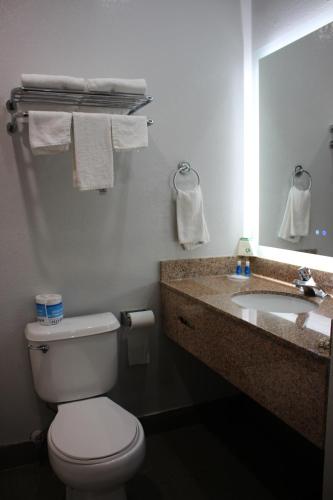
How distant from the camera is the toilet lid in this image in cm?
144

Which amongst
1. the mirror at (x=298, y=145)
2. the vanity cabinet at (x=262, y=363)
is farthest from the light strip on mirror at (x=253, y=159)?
the vanity cabinet at (x=262, y=363)

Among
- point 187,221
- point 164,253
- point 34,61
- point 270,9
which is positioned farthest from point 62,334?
point 270,9

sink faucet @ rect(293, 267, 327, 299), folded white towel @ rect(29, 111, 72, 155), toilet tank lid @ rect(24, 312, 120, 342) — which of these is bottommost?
toilet tank lid @ rect(24, 312, 120, 342)

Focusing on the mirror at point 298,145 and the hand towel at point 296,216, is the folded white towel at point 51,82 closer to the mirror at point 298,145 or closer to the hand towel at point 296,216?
the mirror at point 298,145

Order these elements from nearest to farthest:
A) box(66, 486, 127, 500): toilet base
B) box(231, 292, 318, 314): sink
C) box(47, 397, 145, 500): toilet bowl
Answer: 1. box(47, 397, 145, 500): toilet bowl
2. box(66, 486, 127, 500): toilet base
3. box(231, 292, 318, 314): sink

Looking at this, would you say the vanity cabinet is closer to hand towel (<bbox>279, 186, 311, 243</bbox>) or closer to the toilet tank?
the toilet tank

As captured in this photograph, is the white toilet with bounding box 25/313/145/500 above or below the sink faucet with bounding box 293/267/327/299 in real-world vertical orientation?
below

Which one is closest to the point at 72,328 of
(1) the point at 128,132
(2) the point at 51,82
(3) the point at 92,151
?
(3) the point at 92,151

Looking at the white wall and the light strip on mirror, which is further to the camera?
the light strip on mirror

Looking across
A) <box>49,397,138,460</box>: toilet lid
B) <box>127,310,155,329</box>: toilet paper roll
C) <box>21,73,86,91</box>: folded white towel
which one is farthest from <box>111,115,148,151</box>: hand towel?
<box>49,397,138,460</box>: toilet lid

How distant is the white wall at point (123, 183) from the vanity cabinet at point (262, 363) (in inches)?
15.3

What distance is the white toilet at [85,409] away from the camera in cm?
141

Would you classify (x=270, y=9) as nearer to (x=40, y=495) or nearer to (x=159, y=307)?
(x=159, y=307)

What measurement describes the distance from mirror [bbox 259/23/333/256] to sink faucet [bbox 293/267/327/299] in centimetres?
13
